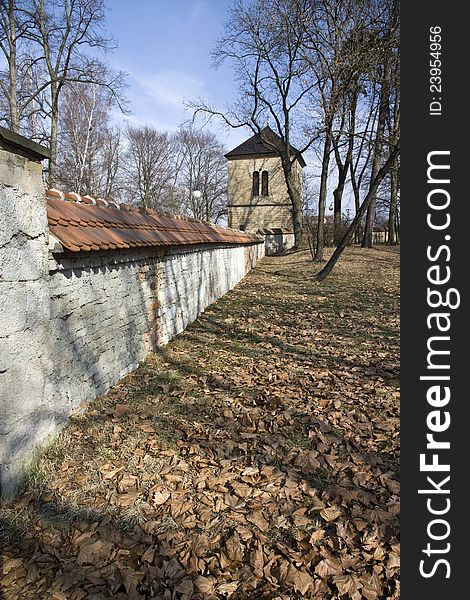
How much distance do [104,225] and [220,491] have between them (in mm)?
3234

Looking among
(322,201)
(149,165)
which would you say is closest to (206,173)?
(149,165)

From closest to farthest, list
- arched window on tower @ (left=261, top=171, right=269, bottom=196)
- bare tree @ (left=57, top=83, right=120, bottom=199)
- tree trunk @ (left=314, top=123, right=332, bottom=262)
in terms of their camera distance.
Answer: tree trunk @ (left=314, top=123, right=332, bottom=262), bare tree @ (left=57, top=83, right=120, bottom=199), arched window on tower @ (left=261, top=171, right=269, bottom=196)

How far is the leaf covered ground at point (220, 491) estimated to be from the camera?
2178mm

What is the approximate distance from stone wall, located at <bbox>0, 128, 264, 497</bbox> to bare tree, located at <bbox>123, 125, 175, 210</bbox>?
37.8 m

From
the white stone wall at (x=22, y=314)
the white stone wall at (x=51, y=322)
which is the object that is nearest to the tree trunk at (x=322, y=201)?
the white stone wall at (x=51, y=322)

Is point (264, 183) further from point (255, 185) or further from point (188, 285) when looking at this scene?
point (188, 285)

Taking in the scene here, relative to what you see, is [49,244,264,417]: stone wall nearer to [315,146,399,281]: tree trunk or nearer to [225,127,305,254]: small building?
[315,146,399,281]: tree trunk

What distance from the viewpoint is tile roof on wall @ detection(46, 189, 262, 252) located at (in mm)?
3643

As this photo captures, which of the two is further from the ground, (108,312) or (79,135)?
(79,135)

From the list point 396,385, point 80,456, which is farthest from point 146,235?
point 396,385

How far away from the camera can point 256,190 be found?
37312 millimetres

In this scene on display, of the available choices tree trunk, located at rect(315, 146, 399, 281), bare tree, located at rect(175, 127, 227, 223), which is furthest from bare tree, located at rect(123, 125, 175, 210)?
tree trunk, located at rect(315, 146, 399, 281)

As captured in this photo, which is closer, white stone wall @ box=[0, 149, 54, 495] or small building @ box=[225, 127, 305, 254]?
white stone wall @ box=[0, 149, 54, 495]

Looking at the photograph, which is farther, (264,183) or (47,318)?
(264,183)
